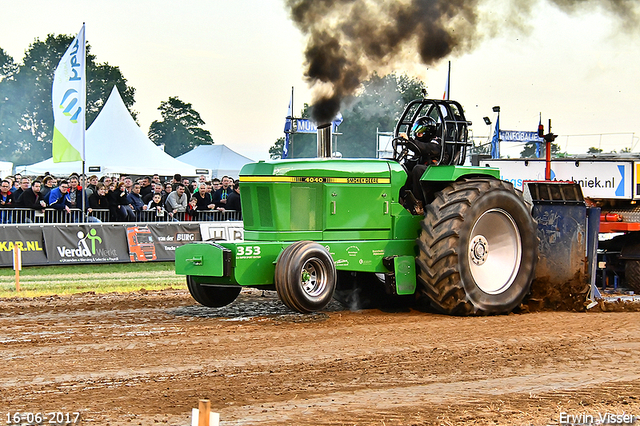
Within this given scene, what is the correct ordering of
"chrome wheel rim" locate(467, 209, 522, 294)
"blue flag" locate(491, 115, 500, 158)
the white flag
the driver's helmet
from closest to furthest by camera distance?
1. "chrome wheel rim" locate(467, 209, 522, 294)
2. the driver's helmet
3. the white flag
4. "blue flag" locate(491, 115, 500, 158)

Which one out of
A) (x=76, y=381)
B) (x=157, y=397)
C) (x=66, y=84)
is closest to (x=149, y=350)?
(x=76, y=381)

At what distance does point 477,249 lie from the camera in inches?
365

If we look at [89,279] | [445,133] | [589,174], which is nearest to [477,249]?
[445,133]

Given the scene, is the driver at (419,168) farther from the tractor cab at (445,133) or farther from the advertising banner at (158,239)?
the advertising banner at (158,239)

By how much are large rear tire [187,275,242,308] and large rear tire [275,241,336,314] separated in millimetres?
1155

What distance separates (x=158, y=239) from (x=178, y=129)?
72928 mm

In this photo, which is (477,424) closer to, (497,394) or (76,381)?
(497,394)

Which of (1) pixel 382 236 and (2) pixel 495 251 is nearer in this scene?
(1) pixel 382 236

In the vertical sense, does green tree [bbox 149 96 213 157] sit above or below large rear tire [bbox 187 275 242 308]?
above

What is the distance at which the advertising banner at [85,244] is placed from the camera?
1429 centimetres

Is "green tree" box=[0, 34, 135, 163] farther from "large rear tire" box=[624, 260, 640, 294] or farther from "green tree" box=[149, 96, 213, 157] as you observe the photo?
"large rear tire" box=[624, 260, 640, 294]

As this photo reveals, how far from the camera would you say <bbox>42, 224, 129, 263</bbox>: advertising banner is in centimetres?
1429

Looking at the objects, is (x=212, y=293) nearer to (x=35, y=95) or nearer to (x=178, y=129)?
(x=35, y=95)

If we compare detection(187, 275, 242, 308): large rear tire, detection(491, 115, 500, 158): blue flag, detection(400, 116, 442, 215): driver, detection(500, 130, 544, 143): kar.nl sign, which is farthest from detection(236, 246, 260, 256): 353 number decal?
detection(500, 130, 544, 143): kar.nl sign
